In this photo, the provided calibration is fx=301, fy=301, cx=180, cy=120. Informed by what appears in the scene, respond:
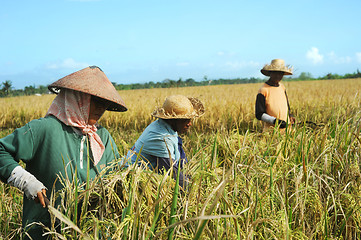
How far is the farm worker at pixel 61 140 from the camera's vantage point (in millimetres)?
1483

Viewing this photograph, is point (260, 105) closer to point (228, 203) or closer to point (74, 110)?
point (74, 110)

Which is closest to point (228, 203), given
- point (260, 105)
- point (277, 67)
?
point (260, 105)

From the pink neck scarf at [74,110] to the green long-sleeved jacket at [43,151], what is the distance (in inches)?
1.6

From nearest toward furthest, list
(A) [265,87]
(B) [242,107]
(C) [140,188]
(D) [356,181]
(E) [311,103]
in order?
(C) [140,188] → (D) [356,181] → (A) [265,87] → (B) [242,107] → (E) [311,103]

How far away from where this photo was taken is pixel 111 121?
710 centimetres

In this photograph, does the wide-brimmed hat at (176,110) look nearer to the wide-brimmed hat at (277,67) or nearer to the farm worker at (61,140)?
the farm worker at (61,140)

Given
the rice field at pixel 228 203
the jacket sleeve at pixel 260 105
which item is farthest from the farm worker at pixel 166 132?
the jacket sleeve at pixel 260 105

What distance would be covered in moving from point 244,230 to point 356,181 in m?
0.95

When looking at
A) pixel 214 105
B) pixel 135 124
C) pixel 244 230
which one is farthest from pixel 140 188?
pixel 214 105

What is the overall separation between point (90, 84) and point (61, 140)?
13.3 inches

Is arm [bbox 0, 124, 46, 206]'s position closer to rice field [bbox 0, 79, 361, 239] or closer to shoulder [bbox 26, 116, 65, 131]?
shoulder [bbox 26, 116, 65, 131]

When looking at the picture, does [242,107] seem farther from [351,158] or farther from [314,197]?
[314,197]

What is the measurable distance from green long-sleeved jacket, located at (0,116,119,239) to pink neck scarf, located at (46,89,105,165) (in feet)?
0.13

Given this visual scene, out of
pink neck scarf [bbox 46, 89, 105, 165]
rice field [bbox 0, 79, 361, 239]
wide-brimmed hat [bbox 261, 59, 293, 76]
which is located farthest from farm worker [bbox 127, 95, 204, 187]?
wide-brimmed hat [bbox 261, 59, 293, 76]
